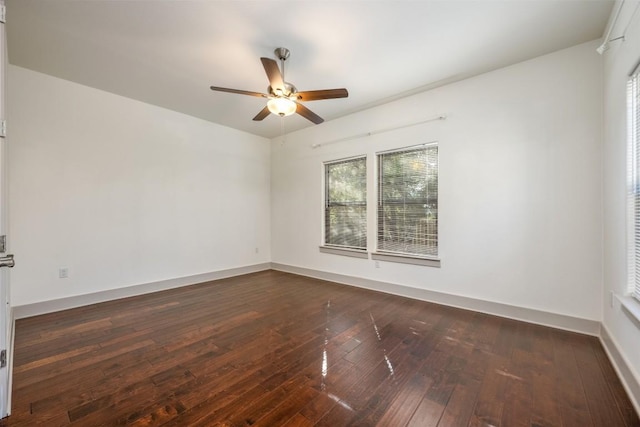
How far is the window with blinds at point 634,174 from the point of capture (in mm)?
1845

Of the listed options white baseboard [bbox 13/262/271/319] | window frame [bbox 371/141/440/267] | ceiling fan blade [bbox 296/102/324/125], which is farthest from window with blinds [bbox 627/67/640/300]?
white baseboard [bbox 13/262/271/319]

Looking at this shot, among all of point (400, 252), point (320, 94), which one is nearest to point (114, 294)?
point (320, 94)

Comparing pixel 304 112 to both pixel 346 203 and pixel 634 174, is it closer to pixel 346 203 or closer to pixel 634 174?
pixel 346 203

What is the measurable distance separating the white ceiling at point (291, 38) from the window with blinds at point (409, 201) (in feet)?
3.15

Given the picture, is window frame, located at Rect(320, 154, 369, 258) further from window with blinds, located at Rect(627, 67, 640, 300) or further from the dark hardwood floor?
window with blinds, located at Rect(627, 67, 640, 300)

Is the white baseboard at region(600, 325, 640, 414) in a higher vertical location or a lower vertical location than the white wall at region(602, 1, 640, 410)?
lower

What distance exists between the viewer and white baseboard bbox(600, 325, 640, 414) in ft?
5.44

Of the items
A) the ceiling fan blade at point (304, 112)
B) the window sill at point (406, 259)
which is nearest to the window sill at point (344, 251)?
the window sill at point (406, 259)

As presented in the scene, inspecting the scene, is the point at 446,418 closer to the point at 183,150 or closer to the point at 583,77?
the point at 583,77

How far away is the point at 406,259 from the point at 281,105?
266 centimetres

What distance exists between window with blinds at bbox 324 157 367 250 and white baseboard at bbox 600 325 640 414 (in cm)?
276

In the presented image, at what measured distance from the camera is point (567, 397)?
174 centimetres

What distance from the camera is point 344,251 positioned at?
179 inches

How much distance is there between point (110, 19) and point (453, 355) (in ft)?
13.5
